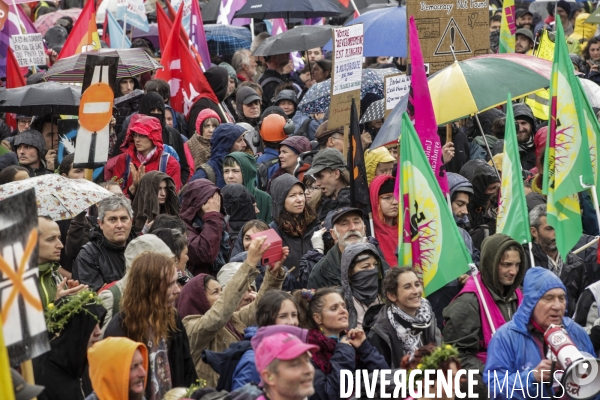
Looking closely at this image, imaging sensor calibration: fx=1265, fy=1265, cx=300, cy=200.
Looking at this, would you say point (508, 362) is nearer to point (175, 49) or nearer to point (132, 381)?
point (132, 381)

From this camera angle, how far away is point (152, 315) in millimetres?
6145

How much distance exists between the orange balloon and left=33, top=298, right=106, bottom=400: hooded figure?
3.75m

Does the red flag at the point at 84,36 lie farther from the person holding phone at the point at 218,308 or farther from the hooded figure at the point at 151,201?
the person holding phone at the point at 218,308

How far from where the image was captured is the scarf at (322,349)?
6449 millimetres

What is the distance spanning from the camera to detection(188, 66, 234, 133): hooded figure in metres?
13.1

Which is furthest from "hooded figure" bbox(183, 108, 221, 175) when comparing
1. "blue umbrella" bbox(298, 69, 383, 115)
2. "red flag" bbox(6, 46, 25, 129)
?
"red flag" bbox(6, 46, 25, 129)

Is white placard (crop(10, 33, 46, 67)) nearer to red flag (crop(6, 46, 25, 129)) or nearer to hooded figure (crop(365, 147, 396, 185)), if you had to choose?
red flag (crop(6, 46, 25, 129))

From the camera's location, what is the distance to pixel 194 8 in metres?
15.7

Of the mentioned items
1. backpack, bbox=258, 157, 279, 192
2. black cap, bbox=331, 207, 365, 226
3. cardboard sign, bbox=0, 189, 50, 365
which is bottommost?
backpack, bbox=258, 157, 279, 192

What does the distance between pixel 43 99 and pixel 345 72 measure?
279 cm

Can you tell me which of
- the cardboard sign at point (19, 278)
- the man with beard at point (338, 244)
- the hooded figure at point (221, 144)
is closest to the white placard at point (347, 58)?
the hooded figure at point (221, 144)

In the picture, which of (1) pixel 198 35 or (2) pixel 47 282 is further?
(1) pixel 198 35

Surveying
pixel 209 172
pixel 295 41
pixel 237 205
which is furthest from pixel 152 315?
pixel 295 41

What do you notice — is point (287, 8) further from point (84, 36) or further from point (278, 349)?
point (278, 349)
